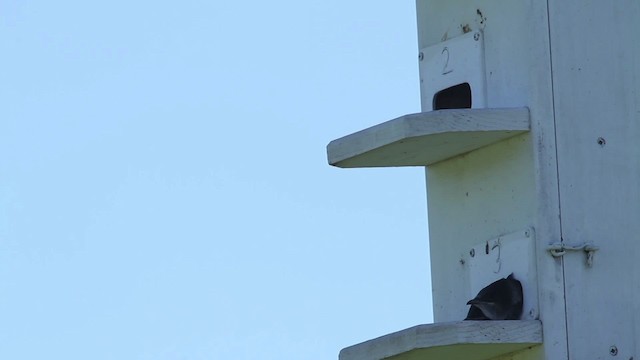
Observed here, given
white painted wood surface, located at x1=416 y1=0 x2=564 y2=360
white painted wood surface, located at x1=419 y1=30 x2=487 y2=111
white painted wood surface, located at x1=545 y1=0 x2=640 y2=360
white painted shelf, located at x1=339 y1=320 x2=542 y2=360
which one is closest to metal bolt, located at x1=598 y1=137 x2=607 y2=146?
white painted wood surface, located at x1=545 y1=0 x2=640 y2=360

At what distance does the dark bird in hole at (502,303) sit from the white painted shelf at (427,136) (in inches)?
25.7

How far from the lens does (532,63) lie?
435 inches

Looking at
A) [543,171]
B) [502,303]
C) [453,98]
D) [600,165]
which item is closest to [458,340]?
[502,303]

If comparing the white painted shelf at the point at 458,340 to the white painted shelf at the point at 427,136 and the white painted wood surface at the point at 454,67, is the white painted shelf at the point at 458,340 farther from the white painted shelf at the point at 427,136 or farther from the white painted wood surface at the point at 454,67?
the white painted wood surface at the point at 454,67

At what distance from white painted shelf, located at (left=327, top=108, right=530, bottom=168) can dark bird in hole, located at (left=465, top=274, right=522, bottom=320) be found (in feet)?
2.14

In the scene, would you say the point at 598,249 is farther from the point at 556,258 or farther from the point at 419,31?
the point at 419,31

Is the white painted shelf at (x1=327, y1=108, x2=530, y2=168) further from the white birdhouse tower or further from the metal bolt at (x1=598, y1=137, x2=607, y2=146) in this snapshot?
the metal bolt at (x1=598, y1=137, x2=607, y2=146)

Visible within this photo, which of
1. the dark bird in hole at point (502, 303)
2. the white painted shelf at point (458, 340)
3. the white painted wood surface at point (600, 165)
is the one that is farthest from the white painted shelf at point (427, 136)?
the white painted shelf at point (458, 340)

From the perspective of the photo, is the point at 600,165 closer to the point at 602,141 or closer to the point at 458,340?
the point at 602,141

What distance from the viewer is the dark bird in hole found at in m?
10.9

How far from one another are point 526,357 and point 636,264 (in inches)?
24.0

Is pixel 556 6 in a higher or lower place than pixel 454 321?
higher

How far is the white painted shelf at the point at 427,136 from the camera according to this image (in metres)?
10.9

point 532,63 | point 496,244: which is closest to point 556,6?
point 532,63
